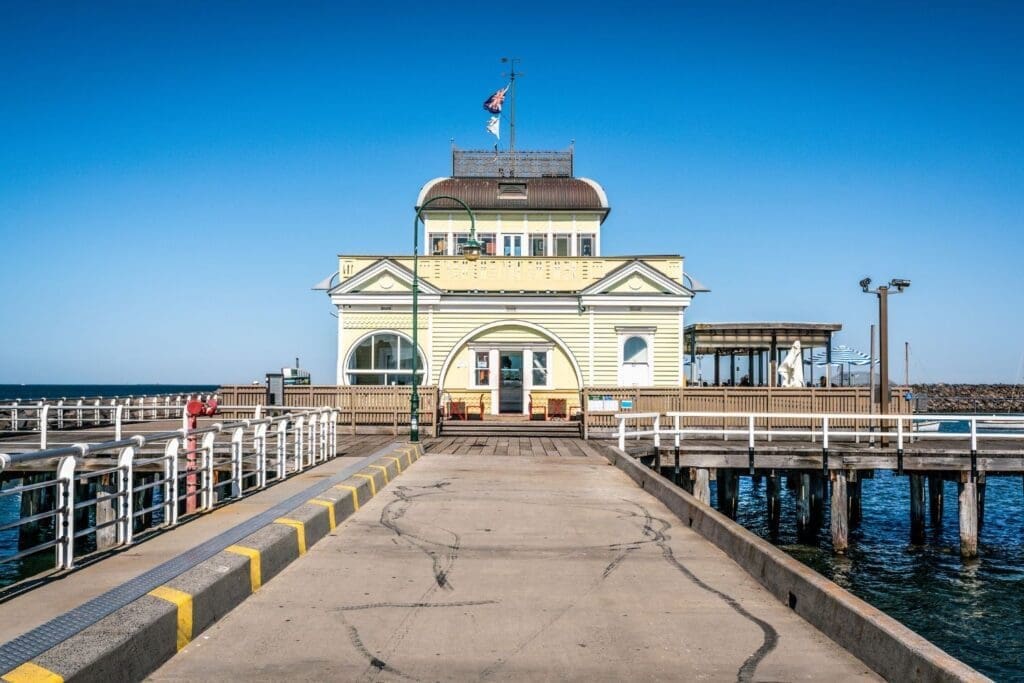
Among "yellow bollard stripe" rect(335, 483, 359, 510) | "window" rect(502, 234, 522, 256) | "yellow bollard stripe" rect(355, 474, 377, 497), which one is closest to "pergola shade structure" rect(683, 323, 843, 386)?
"window" rect(502, 234, 522, 256)

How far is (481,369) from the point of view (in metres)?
33.1

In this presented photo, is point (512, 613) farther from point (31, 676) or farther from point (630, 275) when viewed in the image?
point (630, 275)

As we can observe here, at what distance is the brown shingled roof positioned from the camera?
36938 mm

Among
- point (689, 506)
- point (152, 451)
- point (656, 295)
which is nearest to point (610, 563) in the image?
point (689, 506)

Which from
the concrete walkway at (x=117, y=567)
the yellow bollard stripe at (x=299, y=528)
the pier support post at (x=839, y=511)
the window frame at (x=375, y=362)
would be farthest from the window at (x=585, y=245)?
the yellow bollard stripe at (x=299, y=528)

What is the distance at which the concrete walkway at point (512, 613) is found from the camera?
5734 millimetres

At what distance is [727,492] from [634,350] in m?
7.07

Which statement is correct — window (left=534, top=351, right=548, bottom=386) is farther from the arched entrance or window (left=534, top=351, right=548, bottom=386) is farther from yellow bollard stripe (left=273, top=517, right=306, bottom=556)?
yellow bollard stripe (left=273, top=517, right=306, bottom=556)

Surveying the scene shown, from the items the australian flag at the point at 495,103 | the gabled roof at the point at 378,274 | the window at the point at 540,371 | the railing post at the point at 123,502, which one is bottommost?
the railing post at the point at 123,502

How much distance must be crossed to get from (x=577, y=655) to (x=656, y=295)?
2735 cm

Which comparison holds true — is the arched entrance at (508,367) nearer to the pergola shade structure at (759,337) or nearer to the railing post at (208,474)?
the pergola shade structure at (759,337)

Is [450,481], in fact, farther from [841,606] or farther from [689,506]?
[841,606]

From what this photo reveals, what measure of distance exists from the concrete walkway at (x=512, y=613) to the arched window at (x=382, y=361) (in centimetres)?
2070

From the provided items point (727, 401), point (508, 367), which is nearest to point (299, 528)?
point (727, 401)
